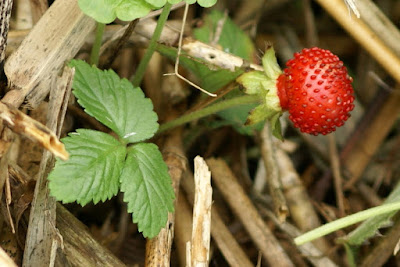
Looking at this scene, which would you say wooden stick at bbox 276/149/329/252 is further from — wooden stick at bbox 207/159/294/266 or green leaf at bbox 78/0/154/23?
green leaf at bbox 78/0/154/23


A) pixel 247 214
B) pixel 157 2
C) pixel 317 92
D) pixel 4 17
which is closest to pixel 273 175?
pixel 247 214

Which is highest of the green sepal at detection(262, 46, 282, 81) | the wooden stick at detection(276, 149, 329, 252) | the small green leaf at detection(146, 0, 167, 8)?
the small green leaf at detection(146, 0, 167, 8)

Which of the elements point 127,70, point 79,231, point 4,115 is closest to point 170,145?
point 127,70

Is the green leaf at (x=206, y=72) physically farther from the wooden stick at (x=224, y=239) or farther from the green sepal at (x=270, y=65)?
the wooden stick at (x=224, y=239)

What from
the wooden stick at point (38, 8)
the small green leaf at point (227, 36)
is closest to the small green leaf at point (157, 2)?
the wooden stick at point (38, 8)

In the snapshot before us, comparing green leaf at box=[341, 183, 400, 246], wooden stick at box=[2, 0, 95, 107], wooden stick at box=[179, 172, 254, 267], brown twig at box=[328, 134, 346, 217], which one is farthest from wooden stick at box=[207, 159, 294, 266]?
wooden stick at box=[2, 0, 95, 107]

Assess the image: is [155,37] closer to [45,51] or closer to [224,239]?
[45,51]

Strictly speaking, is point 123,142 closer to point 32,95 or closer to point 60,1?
point 32,95
